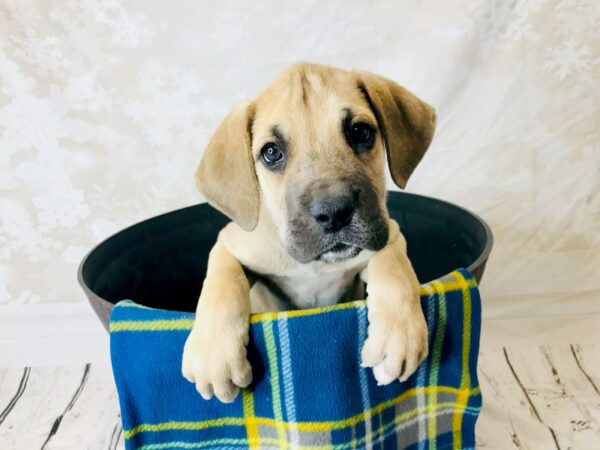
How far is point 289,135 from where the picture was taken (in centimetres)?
150

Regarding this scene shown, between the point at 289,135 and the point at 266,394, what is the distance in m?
0.63

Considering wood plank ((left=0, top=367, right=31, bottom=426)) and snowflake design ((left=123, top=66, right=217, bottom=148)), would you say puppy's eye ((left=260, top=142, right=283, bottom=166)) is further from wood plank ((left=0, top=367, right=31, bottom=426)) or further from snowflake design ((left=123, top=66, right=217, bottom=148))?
wood plank ((left=0, top=367, right=31, bottom=426))

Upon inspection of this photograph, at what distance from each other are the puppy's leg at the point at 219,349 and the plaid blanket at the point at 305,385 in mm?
29

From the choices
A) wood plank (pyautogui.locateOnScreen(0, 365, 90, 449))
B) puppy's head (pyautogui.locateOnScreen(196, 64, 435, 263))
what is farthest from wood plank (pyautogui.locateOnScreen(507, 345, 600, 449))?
wood plank (pyautogui.locateOnScreen(0, 365, 90, 449))

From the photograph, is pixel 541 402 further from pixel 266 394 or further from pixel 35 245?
pixel 35 245

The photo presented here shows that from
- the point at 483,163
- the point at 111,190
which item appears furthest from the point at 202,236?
the point at 483,163

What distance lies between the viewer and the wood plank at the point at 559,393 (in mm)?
1972

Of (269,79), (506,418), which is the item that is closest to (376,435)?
(506,418)

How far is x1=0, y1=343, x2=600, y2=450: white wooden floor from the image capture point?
79.0 inches

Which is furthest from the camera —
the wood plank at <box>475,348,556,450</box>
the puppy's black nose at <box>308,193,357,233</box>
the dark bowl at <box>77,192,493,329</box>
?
the wood plank at <box>475,348,556,450</box>

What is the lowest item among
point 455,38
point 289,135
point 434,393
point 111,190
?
point 111,190

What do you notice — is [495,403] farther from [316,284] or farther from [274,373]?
[274,373]

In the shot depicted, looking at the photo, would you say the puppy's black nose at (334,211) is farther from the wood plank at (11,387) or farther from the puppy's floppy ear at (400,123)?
the wood plank at (11,387)

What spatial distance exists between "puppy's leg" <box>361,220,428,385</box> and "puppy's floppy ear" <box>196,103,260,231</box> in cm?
42
